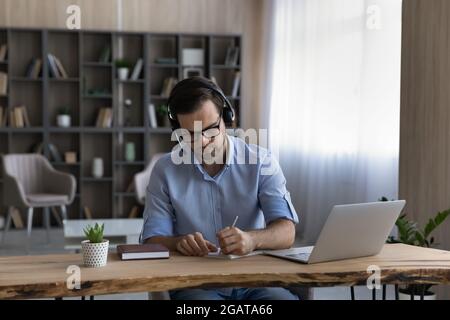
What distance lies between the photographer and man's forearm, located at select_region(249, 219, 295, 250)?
214 cm

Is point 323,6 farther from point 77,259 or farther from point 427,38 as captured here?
point 77,259

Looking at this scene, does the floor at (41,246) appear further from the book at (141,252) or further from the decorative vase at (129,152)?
the book at (141,252)

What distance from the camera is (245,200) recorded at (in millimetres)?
2336

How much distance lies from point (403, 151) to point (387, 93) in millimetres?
1016

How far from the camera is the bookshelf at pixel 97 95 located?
7.45m

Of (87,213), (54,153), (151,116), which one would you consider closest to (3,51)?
(54,153)

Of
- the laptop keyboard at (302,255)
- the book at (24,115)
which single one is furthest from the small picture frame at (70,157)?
the laptop keyboard at (302,255)

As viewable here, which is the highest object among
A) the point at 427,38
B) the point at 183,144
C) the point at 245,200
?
the point at 427,38

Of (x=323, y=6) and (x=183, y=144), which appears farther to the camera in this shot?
(x=323, y=6)

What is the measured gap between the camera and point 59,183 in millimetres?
6777

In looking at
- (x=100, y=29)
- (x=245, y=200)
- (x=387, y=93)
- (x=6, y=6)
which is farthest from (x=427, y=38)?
(x=6, y=6)

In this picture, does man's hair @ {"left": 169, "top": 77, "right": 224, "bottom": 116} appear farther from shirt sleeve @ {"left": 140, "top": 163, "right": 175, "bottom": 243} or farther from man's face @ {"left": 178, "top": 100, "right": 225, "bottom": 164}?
shirt sleeve @ {"left": 140, "top": 163, "right": 175, "bottom": 243}

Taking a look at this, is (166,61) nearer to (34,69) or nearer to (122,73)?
(122,73)
